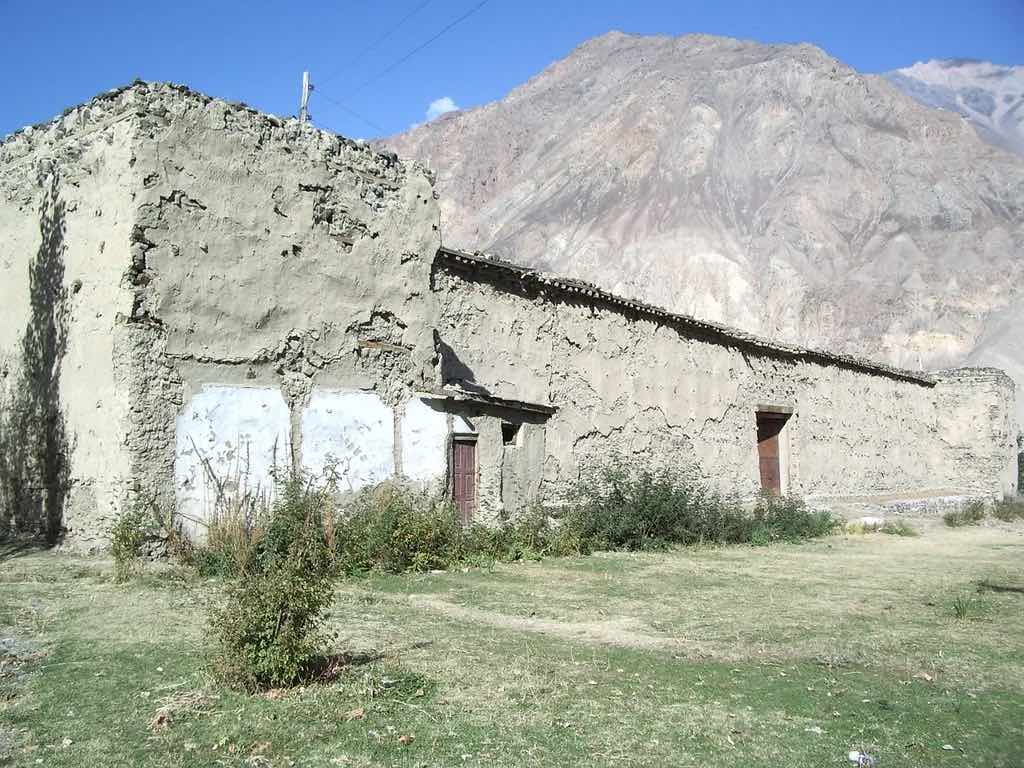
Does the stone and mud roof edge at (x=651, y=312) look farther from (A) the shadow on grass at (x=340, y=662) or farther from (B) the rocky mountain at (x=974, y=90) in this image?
(B) the rocky mountain at (x=974, y=90)

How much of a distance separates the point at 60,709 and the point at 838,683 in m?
4.64

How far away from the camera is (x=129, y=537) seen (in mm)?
9258

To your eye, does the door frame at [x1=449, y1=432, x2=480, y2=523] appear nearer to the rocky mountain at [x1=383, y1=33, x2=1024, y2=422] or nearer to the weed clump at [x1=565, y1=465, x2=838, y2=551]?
the weed clump at [x1=565, y1=465, x2=838, y2=551]

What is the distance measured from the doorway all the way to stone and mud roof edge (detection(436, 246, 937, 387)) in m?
1.56

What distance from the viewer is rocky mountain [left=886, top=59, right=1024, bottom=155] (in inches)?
3981

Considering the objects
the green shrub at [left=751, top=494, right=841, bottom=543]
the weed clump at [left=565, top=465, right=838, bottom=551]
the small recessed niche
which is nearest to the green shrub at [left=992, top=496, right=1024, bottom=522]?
the green shrub at [left=751, top=494, right=841, bottom=543]

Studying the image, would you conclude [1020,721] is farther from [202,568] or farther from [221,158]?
[221,158]

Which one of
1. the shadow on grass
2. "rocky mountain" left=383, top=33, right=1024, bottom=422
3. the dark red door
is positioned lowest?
the shadow on grass

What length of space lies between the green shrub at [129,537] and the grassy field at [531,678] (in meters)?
0.19

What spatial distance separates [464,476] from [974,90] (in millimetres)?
133218

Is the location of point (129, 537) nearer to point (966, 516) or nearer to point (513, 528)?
point (513, 528)

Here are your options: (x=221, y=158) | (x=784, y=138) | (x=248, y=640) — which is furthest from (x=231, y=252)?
(x=784, y=138)

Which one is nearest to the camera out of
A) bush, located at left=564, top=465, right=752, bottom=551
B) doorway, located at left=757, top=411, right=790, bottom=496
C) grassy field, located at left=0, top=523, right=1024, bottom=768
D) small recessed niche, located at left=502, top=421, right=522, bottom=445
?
grassy field, located at left=0, top=523, right=1024, bottom=768

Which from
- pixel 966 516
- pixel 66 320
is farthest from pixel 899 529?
pixel 66 320
